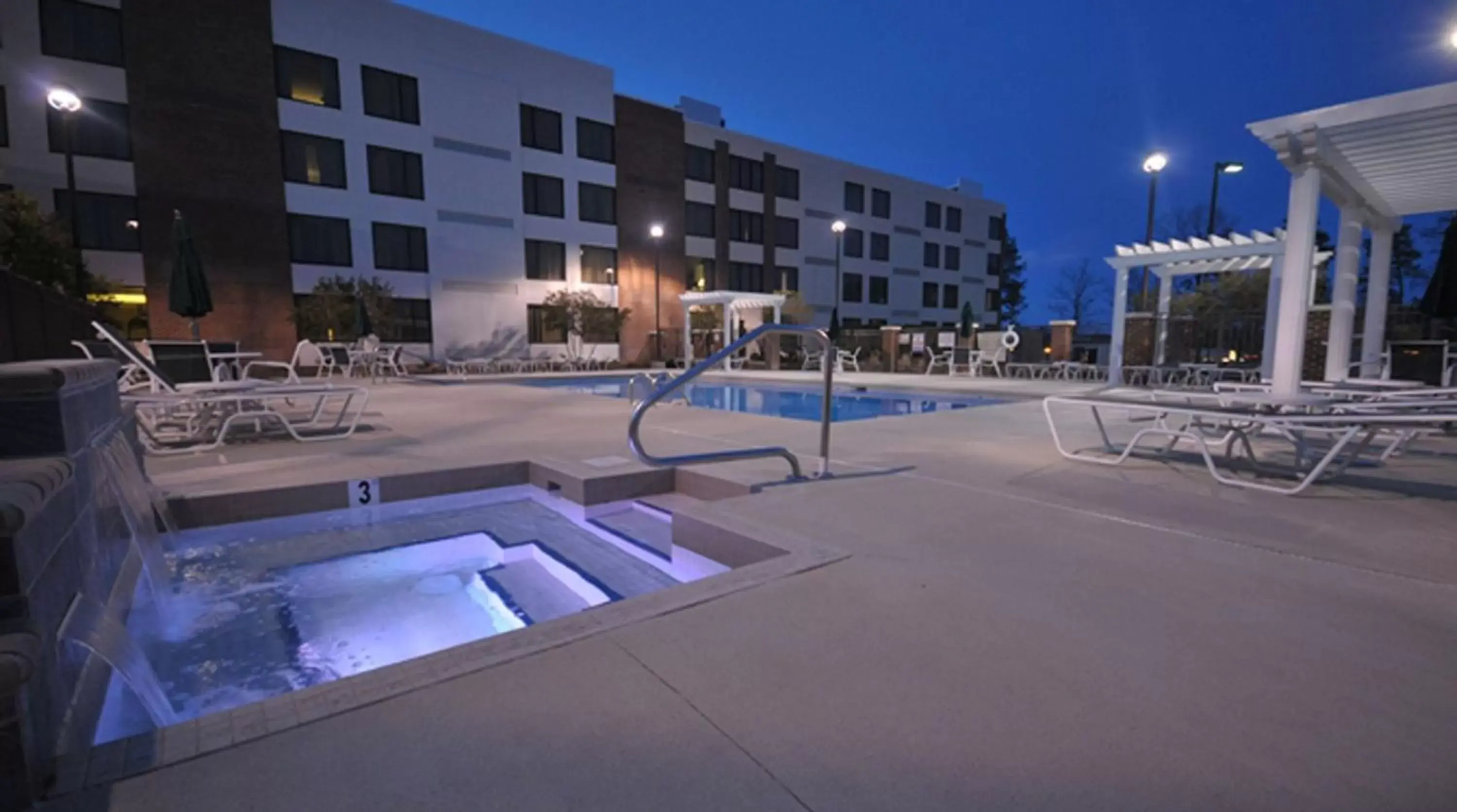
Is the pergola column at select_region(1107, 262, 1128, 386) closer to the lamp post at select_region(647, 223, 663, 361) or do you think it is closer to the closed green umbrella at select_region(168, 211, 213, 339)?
the lamp post at select_region(647, 223, 663, 361)

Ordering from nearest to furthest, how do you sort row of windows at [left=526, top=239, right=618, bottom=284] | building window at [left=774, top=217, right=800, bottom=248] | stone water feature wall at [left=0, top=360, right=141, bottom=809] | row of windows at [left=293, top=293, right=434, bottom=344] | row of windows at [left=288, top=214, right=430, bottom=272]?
1. stone water feature wall at [left=0, top=360, right=141, bottom=809]
2. row of windows at [left=288, top=214, right=430, bottom=272]
3. row of windows at [left=293, top=293, right=434, bottom=344]
4. row of windows at [left=526, top=239, right=618, bottom=284]
5. building window at [left=774, top=217, right=800, bottom=248]

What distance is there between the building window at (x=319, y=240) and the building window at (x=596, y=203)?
830 cm

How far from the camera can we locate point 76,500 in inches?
71.0

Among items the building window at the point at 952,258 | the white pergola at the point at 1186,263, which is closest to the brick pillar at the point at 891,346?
the white pergola at the point at 1186,263

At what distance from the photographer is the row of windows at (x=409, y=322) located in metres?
20.0

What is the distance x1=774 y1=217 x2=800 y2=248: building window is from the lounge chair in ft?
85.8

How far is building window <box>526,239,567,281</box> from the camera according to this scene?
23.3 metres

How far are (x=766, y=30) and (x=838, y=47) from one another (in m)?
14.1

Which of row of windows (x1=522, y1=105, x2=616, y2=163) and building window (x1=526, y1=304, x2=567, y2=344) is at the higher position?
row of windows (x1=522, y1=105, x2=616, y2=163)

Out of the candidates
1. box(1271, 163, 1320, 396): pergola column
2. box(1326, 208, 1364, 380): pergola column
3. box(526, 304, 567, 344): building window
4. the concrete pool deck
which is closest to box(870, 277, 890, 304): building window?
box(526, 304, 567, 344): building window

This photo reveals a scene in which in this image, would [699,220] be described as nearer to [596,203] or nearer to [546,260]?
[596,203]

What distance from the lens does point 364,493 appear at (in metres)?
4.11

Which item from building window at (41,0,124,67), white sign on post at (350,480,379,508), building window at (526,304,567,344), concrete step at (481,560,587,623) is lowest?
concrete step at (481,560,587,623)

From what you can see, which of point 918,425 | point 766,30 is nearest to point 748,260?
point 918,425
